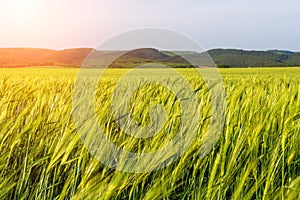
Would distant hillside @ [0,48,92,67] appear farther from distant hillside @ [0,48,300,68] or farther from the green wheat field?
the green wheat field

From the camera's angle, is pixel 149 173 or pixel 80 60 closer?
pixel 149 173

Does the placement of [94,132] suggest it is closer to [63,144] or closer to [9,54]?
[63,144]

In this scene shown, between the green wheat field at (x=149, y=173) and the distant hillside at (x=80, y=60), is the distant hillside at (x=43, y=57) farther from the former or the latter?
the green wheat field at (x=149, y=173)

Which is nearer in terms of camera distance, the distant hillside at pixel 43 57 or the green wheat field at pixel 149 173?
the green wheat field at pixel 149 173

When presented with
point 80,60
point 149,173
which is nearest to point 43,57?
point 80,60

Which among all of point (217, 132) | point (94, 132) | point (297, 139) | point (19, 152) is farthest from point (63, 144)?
point (297, 139)

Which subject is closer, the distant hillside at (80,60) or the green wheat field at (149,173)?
the green wheat field at (149,173)

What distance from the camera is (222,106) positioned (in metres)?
1.64

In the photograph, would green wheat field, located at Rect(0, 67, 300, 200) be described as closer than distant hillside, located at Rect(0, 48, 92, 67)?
Yes

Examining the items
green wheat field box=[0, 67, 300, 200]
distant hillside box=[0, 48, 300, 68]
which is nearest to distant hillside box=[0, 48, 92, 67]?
distant hillside box=[0, 48, 300, 68]

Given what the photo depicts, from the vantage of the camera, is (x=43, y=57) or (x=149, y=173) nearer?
(x=149, y=173)

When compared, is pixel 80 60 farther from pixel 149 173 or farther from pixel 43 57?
pixel 149 173

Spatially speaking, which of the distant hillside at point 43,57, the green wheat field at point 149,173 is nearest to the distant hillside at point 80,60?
the distant hillside at point 43,57

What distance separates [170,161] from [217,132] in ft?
0.95
